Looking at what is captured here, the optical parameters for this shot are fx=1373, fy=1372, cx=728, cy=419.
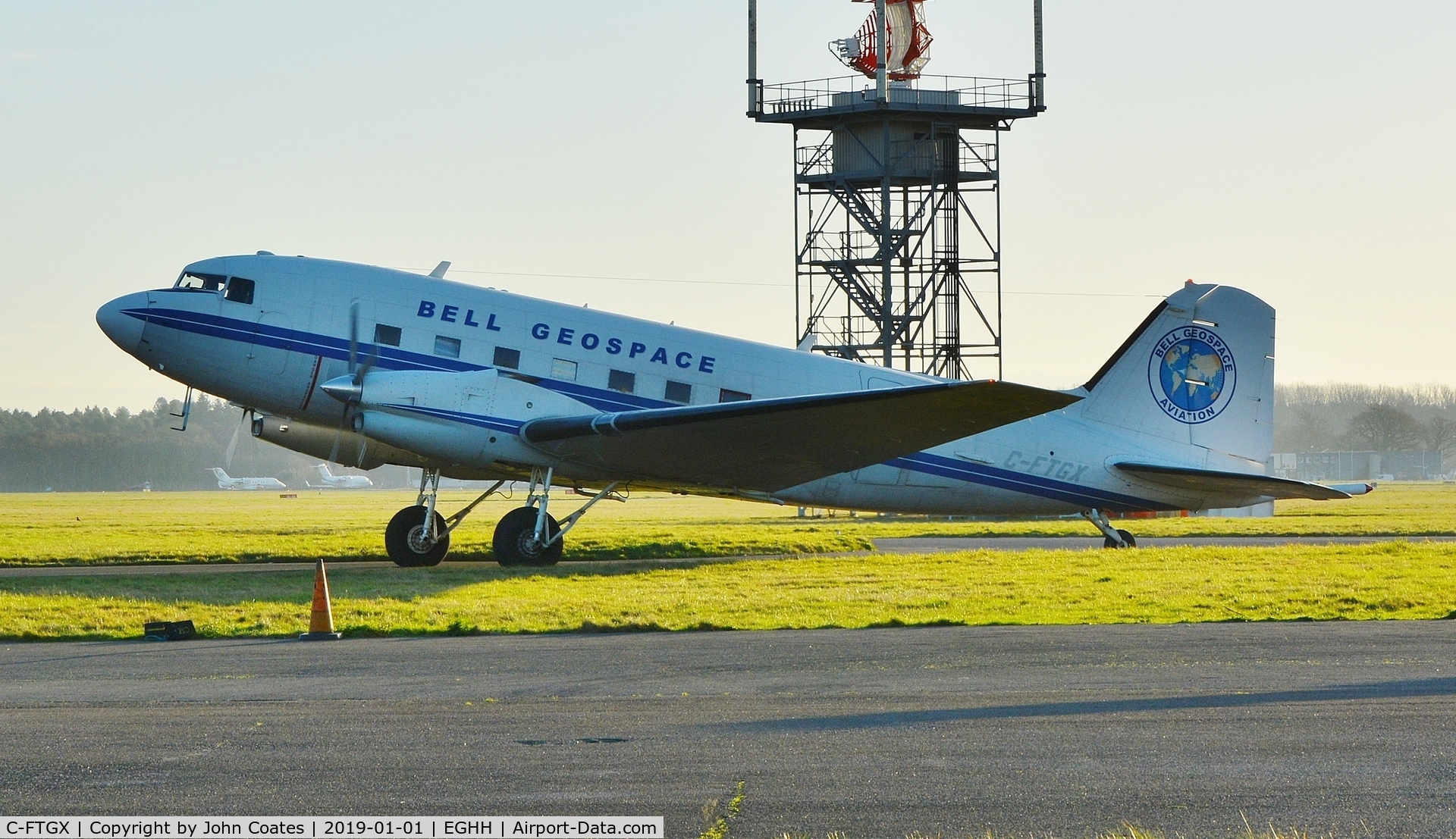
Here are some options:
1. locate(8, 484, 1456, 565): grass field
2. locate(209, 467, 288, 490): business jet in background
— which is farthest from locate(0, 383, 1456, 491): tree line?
locate(8, 484, 1456, 565): grass field

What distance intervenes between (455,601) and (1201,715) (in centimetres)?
1062

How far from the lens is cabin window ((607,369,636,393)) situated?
Answer: 23047 millimetres

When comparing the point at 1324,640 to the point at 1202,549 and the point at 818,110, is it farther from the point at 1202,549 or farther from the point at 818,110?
the point at 818,110

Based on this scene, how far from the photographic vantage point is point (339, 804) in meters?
6.92

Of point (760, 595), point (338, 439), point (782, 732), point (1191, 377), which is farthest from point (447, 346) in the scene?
point (782, 732)

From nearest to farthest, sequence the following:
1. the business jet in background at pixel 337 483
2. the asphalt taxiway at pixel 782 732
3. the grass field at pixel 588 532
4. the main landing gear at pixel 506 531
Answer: the asphalt taxiway at pixel 782 732
the main landing gear at pixel 506 531
the grass field at pixel 588 532
the business jet in background at pixel 337 483

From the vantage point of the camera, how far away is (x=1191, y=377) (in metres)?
26.6

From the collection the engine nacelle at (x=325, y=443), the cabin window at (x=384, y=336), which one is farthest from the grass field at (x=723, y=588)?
the cabin window at (x=384, y=336)

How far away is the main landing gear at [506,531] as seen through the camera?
22625 millimetres

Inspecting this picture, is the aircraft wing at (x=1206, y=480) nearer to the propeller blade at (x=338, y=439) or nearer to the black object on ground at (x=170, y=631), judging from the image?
the propeller blade at (x=338, y=439)

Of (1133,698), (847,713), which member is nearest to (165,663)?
(847,713)

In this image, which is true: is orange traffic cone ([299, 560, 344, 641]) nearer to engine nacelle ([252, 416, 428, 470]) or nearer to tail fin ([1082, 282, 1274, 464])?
engine nacelle ([252, 416, 428, 470])

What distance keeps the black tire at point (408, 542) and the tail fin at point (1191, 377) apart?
12.4 m

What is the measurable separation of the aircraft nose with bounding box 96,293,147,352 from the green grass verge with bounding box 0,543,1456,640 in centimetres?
379
